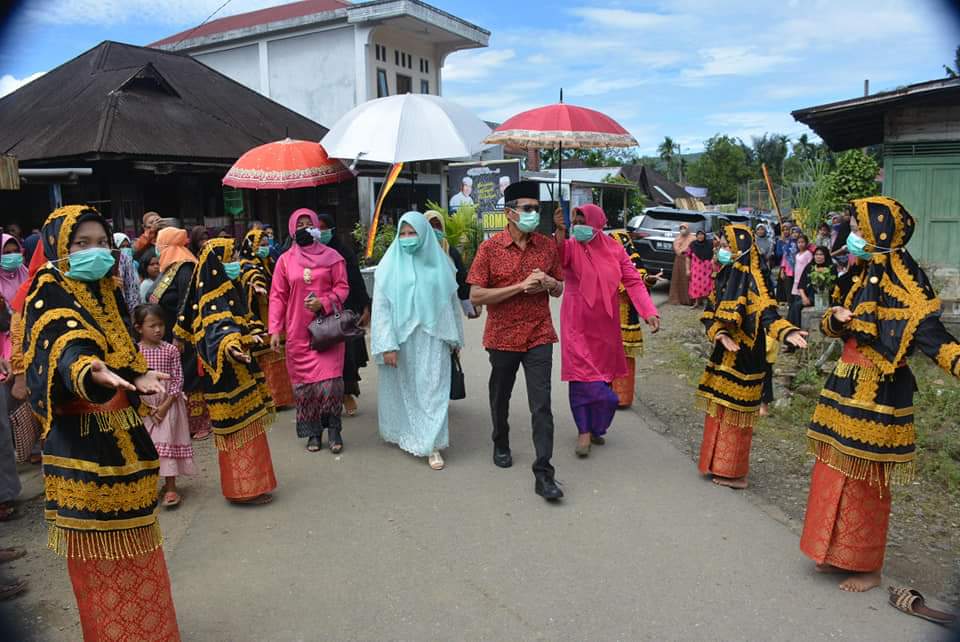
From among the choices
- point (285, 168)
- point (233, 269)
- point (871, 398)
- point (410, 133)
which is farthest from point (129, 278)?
point (871, 398)

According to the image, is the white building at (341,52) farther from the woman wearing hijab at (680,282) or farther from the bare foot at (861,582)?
the bare foot at (861,582)

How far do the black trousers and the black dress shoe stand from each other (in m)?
0.04

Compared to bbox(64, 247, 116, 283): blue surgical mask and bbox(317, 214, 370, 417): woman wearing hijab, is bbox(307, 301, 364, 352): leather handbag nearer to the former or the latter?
bbox(317, 214, 370, 417): woman wearing hijab

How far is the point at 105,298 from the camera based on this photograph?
304cm

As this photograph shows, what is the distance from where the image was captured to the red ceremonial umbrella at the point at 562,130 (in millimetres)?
5828

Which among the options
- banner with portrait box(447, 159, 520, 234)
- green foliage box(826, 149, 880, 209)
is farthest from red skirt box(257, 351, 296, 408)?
banner with portrait box(447, 159, 520, 234)

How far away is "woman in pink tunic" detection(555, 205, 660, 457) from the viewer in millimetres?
5527

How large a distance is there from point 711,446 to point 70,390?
3.99 metres

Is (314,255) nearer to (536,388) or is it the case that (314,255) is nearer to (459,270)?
(459,270)

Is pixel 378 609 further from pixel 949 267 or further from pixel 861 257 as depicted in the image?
pixel 949 267

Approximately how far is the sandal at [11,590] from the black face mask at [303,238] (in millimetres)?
2894

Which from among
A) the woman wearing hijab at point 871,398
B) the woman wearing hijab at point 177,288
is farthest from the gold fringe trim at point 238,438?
the woman wearing hijab at point 871,398

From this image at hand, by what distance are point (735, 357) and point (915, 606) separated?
188 cm

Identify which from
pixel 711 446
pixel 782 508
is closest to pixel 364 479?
pixel 711 446
